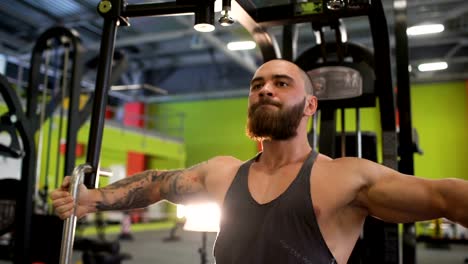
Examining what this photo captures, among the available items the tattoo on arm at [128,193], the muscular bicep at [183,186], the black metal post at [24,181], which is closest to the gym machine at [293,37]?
the tattoo on arm at [128,193]

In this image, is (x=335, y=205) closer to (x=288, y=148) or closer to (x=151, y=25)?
(x=288, y=148)

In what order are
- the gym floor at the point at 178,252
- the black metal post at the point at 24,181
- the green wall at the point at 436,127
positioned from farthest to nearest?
the green wall at the point at 436,127 < the gym floor at the point at 178,252 < the black metal post at the point at 24,181

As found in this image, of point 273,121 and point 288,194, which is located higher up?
point 273,121

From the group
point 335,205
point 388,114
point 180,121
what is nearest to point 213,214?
point 388,114

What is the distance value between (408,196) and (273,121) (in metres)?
0.46

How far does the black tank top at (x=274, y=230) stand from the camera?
1239mm

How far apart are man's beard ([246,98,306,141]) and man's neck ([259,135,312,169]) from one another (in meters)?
0.04

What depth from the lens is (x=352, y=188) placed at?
131cm

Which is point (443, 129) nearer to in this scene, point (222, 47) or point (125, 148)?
point (222, 47)

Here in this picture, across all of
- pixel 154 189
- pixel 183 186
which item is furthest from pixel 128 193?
pixel 183 186

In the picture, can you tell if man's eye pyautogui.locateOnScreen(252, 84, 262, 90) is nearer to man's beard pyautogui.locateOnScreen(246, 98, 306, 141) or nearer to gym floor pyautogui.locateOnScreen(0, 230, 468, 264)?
man's beard pyautogui.locateOnScreen(246, 98, 306, 141)

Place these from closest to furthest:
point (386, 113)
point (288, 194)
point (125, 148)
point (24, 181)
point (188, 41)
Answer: point (288, 194) → point (386, 113) → point (24, 181) → point (125, 148) → point (188, 41)

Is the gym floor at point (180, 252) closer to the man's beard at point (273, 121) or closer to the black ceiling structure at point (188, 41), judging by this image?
the black ceiling structure at point (188, 41)

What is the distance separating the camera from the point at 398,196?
1.23 m
